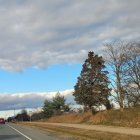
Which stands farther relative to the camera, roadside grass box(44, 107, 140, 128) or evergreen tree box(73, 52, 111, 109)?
evergreen tree box(73, 52, 111, 109)

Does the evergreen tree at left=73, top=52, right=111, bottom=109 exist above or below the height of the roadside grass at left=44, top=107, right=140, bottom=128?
above

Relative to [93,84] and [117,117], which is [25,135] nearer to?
[117,117]

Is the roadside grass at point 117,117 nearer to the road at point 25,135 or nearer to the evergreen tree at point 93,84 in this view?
the evergreen tree at point 93,84

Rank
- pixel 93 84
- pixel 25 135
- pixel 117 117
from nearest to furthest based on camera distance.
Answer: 1. pixel 25 135
2. pixel 117 117
3. pixel 93 84

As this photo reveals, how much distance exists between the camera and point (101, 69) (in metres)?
79.5

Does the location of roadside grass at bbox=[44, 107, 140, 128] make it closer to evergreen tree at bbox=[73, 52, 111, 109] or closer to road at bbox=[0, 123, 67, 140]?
evergreen tree at bbox=[73, 52, 111, 109]

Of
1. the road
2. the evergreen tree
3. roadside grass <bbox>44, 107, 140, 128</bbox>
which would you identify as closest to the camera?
the road

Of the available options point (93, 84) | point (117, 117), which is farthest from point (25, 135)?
point (93, 84)

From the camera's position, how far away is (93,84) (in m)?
79.2

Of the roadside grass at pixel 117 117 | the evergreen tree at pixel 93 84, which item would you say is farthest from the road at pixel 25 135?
the evergreen tree at pixel 93 84

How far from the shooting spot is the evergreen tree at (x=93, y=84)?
254 feet

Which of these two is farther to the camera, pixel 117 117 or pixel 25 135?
pixel 117 117

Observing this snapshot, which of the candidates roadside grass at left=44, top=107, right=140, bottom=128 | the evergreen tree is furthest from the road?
the evergreen tree

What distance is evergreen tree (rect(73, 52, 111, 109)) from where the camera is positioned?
77438 mm
